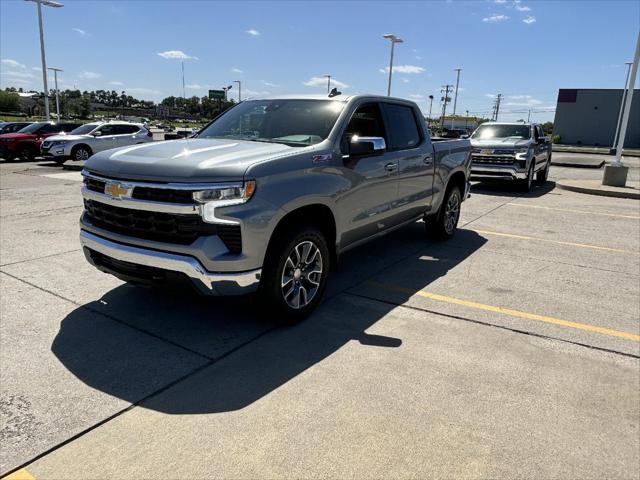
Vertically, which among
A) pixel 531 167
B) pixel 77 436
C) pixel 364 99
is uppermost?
pixel 364 99

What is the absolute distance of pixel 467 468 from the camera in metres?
2.41

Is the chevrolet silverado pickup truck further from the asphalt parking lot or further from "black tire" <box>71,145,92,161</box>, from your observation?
"black tire" <box>71,145,92,161</box>

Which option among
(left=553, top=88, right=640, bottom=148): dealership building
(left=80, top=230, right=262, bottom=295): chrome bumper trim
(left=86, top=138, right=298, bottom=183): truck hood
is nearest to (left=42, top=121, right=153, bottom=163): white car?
(left=86, top=138, right=298, bottom=183): truck hood

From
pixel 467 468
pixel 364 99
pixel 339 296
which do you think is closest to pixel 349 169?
pixel 364 99

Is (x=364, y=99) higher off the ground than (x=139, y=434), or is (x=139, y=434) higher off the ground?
(x=364, y=99)

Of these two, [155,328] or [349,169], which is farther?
[349,169]

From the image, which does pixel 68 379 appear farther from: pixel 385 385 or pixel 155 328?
pixel 385 385

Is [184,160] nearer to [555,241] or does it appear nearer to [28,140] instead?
[555,241]

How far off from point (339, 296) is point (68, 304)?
247 cm

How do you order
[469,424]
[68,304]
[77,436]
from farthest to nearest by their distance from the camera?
[68,304] → [469,424] → [77,436]

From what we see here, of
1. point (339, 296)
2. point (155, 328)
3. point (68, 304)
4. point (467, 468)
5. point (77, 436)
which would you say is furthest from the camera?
point (339, 296)

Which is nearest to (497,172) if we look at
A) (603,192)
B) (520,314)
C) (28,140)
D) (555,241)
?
(603,192)

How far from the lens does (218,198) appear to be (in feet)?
10.8

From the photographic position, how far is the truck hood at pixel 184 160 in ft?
10.9
